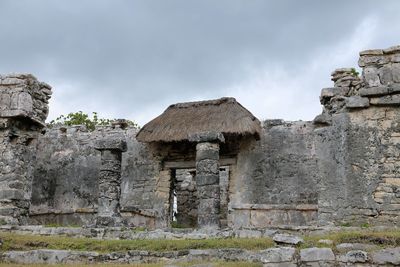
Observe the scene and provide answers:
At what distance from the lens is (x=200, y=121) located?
14.3 meters

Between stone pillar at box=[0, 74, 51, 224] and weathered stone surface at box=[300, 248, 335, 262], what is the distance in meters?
7.28

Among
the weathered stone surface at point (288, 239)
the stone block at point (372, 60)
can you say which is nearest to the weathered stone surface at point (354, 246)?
the weathered stone surface at point (288, 239)

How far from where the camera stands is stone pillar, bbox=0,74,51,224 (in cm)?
1256

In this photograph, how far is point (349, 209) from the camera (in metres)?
11.5

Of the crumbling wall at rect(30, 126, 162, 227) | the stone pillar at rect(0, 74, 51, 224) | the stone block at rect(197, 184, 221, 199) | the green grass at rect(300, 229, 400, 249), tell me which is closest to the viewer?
the green grass at rect(300, 229, 400, 249)

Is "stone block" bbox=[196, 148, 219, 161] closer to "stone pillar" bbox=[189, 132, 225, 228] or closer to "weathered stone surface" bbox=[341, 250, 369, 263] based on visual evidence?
"stone pillar" bbox=[189, 132, 225, 228]

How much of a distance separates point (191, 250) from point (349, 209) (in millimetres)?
4151

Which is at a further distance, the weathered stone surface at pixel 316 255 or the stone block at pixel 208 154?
the stone block at pixel 208 154

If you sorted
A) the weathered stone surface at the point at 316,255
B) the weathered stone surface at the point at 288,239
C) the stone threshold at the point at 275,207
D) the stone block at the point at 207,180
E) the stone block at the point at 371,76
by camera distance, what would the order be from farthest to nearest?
the stone threshold at the point at 275,207, the stone block at the point at 207,180, the stone block at the point at 371,76, the weathered stone surface at the point at 288,239, the weathered stone surface at the point at 316,255

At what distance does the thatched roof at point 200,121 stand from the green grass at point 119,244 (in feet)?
14.8

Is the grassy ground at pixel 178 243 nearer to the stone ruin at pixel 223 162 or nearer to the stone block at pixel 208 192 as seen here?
the stone ruin at pixel 223 162

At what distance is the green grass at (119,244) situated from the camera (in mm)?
9055

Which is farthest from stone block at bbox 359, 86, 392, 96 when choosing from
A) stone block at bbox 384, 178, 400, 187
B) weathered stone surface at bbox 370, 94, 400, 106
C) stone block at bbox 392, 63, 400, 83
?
stone block at bbox 384, 178, 400, 187

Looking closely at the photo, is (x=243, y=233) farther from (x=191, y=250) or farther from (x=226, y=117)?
(x=226, y=117)
